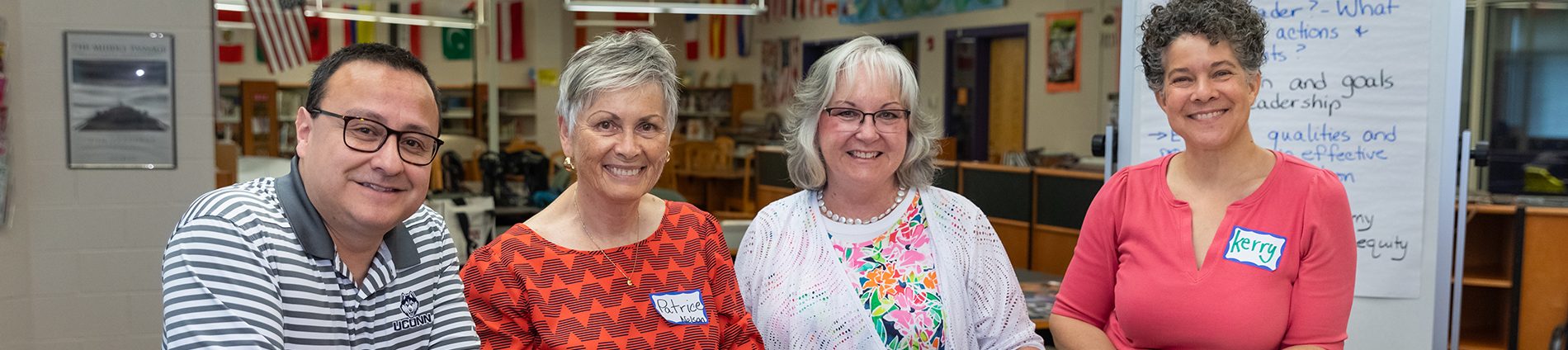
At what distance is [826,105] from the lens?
6.95ft

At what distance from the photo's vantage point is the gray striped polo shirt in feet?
4.39

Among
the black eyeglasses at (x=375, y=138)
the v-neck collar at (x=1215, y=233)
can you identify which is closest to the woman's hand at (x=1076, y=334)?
the v-neck collar at (x=1215, y=233)

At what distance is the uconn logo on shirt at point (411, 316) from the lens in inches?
62.6

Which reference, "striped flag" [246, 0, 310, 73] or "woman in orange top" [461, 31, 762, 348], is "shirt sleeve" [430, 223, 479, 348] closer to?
"woman in orange top" [461, 31, 762, 348]

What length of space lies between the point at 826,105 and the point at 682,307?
1.49 ft

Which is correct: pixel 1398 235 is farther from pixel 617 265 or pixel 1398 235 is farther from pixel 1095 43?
pixel 1095 43

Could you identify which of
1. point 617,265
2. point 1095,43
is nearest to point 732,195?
point 1095,43

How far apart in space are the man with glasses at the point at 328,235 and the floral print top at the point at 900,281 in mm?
799

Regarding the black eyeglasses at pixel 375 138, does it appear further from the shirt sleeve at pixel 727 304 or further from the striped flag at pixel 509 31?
the striped flag at pixel 509 31

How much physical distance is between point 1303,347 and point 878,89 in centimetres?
81

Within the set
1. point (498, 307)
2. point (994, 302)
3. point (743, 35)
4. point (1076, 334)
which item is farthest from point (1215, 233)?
point (743, 35)

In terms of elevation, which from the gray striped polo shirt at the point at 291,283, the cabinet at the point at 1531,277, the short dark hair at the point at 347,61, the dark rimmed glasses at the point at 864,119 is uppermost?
the short dark hair at the point at 347,61

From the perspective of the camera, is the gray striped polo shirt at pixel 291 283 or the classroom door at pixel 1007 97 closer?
the gray striped polo shirt at pixel 291 283

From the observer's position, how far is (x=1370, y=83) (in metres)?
2.98
